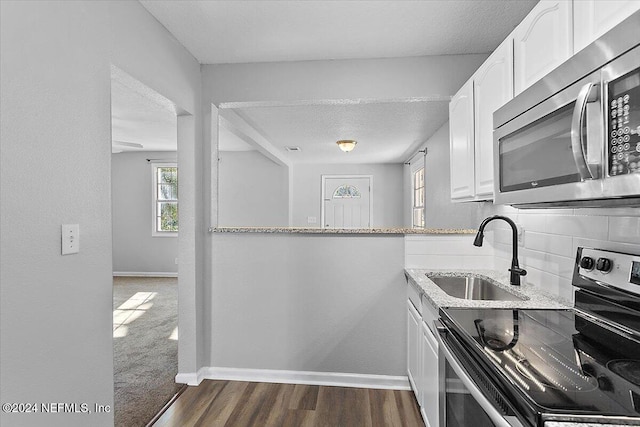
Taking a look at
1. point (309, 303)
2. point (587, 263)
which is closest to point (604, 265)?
point (587, 263)

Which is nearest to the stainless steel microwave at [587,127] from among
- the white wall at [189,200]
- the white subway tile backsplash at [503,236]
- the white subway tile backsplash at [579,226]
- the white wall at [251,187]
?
the white subway tile backsplash at [579,226]

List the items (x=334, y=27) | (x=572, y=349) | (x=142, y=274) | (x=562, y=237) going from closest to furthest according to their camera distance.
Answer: (x=572, y=349) → (x=562, y=237) → (x=334, y=27) → (x=142, y=274)

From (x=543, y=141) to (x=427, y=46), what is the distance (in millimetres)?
1522

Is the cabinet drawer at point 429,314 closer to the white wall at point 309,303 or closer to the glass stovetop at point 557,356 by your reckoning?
the glass stovetop at point 557,356

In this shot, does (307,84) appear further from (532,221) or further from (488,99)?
(532,221)

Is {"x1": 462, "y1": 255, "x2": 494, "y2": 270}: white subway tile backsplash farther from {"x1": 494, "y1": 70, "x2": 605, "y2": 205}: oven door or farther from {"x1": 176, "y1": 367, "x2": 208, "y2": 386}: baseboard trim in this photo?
{"x1": 176, "y1": 367, "x2": 208, "y2": 386}: baseboard trim

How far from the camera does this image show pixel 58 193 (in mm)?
1469

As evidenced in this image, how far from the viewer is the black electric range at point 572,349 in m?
0.77

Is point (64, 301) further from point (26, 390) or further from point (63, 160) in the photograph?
point (63, 160)

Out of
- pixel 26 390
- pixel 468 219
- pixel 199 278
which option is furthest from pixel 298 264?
pixel 26 390

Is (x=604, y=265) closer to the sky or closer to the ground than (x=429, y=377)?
closer to the sky

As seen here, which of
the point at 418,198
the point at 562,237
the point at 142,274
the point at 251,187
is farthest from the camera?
the point at 251,187

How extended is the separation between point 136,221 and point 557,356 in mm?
7265

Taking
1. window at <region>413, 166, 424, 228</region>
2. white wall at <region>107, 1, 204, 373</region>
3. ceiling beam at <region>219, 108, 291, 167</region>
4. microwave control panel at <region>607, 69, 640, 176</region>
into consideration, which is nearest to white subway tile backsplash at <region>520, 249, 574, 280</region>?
microwave control panel at <region>607, 69, 640, 176</region>
